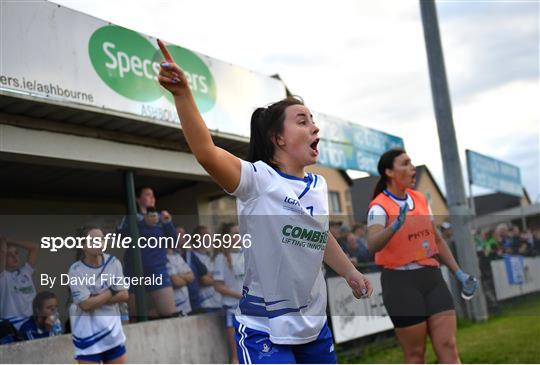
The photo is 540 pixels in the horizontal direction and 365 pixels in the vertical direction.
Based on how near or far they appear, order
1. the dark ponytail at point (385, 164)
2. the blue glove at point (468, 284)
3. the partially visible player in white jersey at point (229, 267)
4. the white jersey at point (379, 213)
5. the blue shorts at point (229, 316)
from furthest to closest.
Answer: the blue shorts at point (229, 316)
the partially visible player in white jersey at point (229, 267)
the dark ponytail at point (385, 164)
the blue glove at point (468, 284)
the white jersey at point (379, 213)

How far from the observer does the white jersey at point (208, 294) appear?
365 inches

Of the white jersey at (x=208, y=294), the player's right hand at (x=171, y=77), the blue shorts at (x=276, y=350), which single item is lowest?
the blue shorts at (x=276, y=350)

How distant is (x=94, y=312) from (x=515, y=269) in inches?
329

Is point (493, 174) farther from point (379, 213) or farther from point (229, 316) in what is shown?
point (379, 213)

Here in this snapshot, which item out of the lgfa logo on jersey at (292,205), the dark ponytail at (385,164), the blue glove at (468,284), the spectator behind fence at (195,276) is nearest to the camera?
the lgfa logo on jersey at (292,205)

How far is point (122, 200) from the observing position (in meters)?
14.6

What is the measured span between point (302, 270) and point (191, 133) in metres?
1.03

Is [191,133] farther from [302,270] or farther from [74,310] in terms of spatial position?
[74,310]

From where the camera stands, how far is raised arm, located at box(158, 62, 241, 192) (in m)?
2.72

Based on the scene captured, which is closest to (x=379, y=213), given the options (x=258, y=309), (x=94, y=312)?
(x=258, y=309)

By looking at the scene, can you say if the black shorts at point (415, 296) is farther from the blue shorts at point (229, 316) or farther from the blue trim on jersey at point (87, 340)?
the blue shorts at point (229, 316)

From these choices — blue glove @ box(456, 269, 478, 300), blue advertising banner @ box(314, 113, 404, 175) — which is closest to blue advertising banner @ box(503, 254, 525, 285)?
blue advertising banner @ box(314, 113, 404, 175)

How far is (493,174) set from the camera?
2555cm

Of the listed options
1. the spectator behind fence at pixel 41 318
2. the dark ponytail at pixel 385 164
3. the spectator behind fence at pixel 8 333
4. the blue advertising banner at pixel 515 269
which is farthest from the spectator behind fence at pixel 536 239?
the spectator behind fence at pixel 8 333
